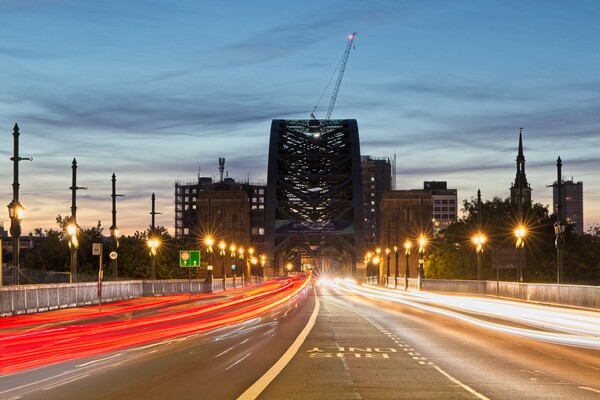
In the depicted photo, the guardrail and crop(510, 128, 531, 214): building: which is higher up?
crop(510, 128, 531, 214): building

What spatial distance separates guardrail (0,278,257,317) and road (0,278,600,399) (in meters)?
10.1

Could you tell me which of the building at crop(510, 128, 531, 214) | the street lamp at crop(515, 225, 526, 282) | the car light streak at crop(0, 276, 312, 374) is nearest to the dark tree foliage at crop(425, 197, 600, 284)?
the building at crop(510, 128, 531, 214)

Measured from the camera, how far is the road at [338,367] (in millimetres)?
14758

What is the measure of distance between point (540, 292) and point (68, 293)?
23.2 m

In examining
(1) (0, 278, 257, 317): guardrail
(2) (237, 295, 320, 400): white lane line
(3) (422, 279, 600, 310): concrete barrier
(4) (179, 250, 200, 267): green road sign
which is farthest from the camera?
(4) (179, 250, 200, 267): green road sign

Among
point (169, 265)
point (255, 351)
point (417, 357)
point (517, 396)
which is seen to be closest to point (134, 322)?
point (255, 351)

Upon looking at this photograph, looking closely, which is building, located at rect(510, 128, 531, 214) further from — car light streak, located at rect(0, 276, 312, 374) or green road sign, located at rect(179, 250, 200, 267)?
green road sign, located at rect(179, 250, 200, 267)

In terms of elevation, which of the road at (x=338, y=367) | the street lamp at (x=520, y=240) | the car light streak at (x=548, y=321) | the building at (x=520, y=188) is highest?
the building at (x=520, y=188)

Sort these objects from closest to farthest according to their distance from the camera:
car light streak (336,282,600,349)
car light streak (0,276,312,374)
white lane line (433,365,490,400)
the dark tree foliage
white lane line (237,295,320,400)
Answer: white lane line (237,295,320,400) → white lane line (433,365,490,400) → car light streak (0,276,312,374) → car light streak (336,282,600,349) → the dark tree foliage

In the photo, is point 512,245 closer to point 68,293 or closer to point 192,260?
point 192,260

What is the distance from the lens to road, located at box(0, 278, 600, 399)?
14758 mm

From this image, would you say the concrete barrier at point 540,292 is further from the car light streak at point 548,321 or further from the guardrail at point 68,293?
the guardrail at point 68,293

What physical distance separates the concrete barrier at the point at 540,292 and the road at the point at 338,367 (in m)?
6.41

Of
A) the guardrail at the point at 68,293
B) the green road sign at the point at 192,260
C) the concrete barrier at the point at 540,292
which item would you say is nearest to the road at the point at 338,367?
the concrete barrier at the point at 540,292
